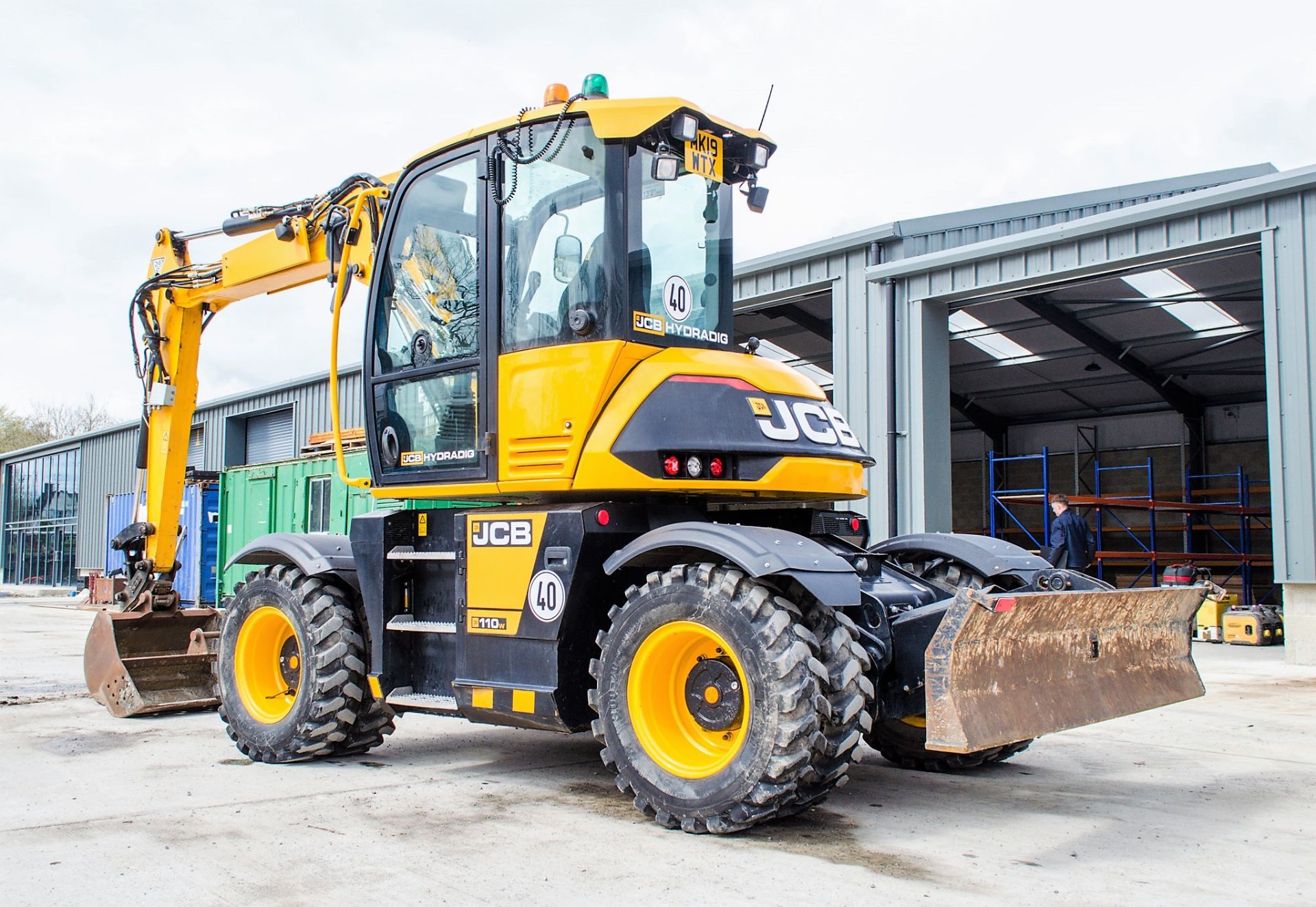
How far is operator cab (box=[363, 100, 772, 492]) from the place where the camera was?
17.9 ft

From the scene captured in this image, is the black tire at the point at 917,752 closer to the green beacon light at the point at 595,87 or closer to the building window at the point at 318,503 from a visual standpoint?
the green beacon light at the point at 595,87

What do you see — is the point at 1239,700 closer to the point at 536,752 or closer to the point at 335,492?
the point at 536,752

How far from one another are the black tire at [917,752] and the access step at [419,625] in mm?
2381

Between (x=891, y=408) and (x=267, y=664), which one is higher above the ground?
(x=891, y=408)

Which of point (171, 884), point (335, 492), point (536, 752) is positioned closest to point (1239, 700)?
point (536, 752)

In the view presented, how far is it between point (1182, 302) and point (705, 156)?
1526cm

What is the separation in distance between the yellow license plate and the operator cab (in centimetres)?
1

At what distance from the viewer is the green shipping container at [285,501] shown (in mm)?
19500

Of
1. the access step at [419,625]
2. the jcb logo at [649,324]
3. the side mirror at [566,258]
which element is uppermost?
the side mirror at [566,258]

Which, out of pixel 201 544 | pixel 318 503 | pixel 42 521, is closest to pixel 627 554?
pixel 318 503

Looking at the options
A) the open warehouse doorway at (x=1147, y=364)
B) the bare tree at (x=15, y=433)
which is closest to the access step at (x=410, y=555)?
the open warehouse doorway at (x=1147, y=364)

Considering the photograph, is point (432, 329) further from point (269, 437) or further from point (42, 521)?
point (42, 521)

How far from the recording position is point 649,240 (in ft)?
18.4

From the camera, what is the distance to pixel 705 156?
18.9ft
